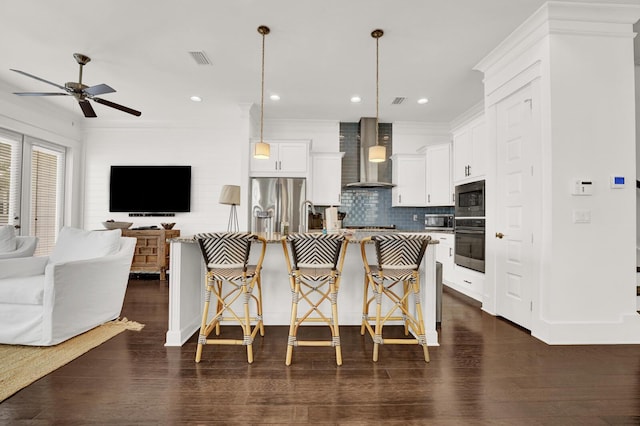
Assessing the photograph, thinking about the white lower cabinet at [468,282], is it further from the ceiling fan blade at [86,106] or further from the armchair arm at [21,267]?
the ceiling fan blade at [86,106]

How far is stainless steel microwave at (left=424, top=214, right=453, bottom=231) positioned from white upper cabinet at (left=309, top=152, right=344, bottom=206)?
5.54ft

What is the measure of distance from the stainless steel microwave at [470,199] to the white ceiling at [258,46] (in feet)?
4.57

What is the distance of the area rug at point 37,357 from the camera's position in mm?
2008

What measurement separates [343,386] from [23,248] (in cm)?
346

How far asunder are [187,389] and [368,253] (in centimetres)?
183

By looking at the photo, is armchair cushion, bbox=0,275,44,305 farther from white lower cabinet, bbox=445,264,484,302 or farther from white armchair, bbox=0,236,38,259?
white lower cabinet, bbox=445,264,484,302

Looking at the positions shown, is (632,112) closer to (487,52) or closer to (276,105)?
(487,52)

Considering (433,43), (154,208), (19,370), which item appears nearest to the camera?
(19,370)

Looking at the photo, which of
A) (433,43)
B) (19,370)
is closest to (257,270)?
(19,370)

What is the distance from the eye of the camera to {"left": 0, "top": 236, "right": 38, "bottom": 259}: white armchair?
3063 mm

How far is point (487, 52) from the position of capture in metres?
3.43

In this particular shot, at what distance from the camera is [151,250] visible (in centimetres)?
541

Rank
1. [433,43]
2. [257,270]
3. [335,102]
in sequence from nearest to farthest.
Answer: [257,270], [433,43], [335,102]

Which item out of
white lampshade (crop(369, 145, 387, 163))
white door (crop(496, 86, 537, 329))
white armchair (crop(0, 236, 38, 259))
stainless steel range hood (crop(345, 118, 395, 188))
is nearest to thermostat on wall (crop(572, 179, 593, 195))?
white door (crop(496, 86, 537, 329))
